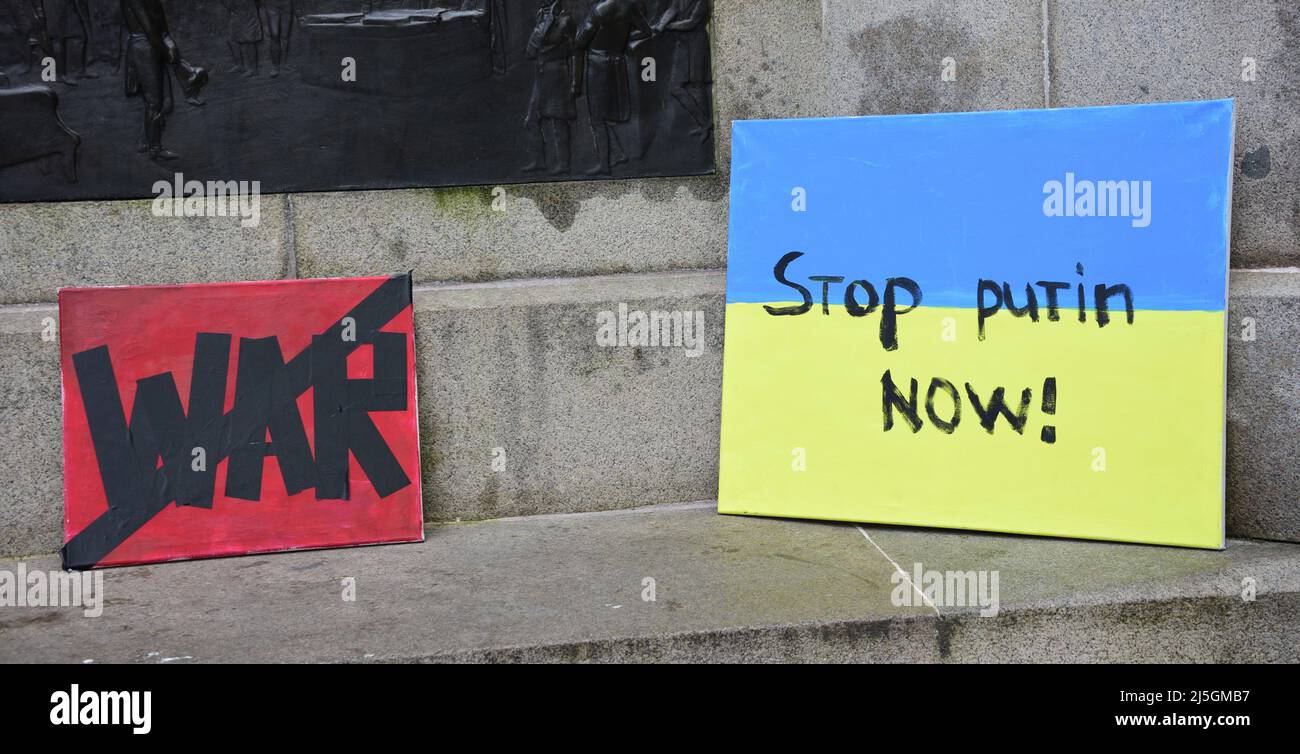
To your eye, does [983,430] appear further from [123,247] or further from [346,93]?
[123,247]

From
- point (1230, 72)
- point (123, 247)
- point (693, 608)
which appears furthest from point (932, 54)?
point (123, 247)

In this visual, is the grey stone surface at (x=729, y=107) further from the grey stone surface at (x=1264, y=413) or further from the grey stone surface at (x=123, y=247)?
the grey stone surface at (x=1264, y=413)

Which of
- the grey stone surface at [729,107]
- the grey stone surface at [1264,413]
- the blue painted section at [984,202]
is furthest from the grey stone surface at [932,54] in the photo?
the grey stone surface at [1264,413]

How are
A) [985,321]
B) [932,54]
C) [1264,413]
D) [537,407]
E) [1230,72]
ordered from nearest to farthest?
[1264,413] < [985,321] < [1230,72] < [537,407] < [932,54]

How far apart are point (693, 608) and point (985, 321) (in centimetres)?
154

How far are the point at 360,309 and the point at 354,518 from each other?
751 millimetres

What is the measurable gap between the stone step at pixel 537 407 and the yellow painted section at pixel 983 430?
194 millimetres

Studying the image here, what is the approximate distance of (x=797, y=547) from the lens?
3742 millimetres

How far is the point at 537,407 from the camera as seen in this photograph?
420 cm

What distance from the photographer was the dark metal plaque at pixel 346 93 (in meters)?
4.01

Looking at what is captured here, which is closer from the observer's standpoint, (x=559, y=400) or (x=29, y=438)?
(x=29, y=438)

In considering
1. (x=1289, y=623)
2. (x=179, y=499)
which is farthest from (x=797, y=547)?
(x=179, y=499)

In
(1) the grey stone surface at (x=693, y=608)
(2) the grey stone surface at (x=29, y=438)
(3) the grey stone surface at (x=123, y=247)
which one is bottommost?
(1) the grey stone surface at (x=693, y=608)

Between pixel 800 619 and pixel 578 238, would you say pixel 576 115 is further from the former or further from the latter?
pixel 800 619
